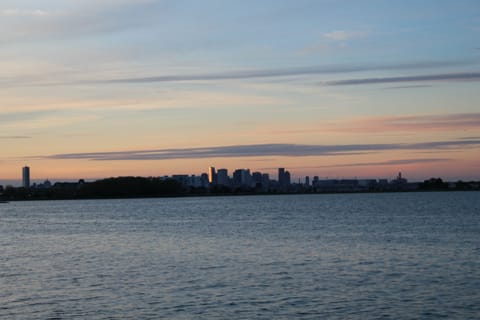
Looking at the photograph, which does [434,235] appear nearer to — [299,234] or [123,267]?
[299,234]

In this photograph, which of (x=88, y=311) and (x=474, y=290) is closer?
(x=88, y=311)

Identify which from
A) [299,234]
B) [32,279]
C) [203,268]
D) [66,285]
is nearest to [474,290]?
[203,268]

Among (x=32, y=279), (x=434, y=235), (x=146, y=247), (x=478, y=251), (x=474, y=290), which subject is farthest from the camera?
(x=434, y=235)

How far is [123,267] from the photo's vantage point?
40.4 metres

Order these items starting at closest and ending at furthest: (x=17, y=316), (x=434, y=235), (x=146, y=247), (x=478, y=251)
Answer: (x=17, y=316) → (x=478, y=251) → (x=146, y=247) → (x=434, y=235)

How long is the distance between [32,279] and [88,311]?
9.96 m

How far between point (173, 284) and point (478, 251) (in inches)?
840

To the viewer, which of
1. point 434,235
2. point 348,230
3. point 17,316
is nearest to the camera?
point 17,316

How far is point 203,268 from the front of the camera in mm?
38875

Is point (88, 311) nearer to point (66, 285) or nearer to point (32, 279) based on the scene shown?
point (66, 285)

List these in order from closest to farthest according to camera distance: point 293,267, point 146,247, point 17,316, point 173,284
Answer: point 17,316, point 173,284, point 293,267, point 146,247

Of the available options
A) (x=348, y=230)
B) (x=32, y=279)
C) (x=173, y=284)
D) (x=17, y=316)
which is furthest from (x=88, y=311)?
(x=348, y=230)

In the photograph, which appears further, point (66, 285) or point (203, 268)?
point (203, 268)

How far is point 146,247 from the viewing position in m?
53.7
